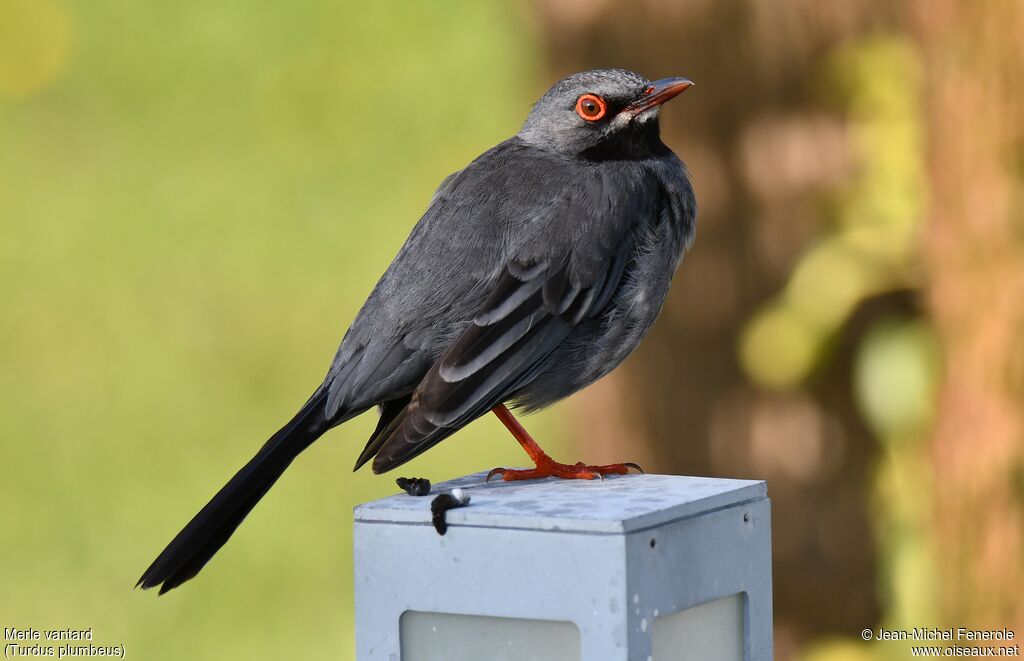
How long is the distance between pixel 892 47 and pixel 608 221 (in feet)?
6.56

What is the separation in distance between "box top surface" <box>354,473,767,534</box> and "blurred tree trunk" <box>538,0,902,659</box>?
214 centimetres

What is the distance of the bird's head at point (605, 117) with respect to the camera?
4.14m

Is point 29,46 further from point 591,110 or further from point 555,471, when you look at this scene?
→ point 555,471

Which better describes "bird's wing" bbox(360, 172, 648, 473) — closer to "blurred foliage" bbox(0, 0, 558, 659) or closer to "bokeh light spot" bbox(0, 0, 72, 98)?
"blurred foliage" bbox(0, 0, 558, 659)

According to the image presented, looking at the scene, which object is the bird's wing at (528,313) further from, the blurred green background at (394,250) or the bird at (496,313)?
the blurred green background at (394,250)

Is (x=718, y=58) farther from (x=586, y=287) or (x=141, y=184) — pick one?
(x=141, y=184)

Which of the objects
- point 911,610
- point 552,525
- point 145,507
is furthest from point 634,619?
point 145,507

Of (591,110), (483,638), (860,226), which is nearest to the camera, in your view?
(483,638)

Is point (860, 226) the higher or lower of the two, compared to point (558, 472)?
higher

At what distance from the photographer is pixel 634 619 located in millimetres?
2596

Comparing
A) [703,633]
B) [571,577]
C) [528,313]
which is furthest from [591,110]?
[571,577]

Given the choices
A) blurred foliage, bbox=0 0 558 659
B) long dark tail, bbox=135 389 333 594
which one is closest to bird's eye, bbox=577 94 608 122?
long dark tail, bbox=135 389 333 594

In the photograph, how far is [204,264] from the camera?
8062mm

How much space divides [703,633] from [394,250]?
5311mm
